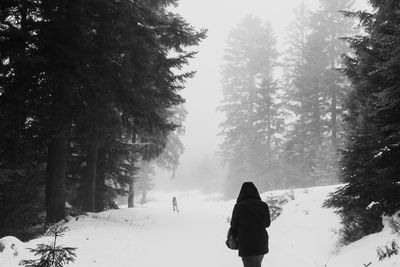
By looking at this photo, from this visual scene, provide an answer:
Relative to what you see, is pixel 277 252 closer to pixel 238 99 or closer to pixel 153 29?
pixel 153 29

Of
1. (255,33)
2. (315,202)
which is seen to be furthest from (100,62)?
(255,33)

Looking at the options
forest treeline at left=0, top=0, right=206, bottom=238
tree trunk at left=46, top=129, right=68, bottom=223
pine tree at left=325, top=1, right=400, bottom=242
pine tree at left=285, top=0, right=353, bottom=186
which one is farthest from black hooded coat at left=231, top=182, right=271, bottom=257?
pine tree at left=285, top=0, right=353, bottom=186

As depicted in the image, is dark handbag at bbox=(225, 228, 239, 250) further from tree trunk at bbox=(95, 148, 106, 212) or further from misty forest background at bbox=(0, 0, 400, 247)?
tree trunk at bbox=(95, 148, 106, 212)

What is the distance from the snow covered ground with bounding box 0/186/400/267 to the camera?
9.30 meters

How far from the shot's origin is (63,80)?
41.9 ft

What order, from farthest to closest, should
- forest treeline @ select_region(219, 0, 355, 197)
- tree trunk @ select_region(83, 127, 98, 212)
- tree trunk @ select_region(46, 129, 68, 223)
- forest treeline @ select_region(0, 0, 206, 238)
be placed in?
forest treeline @ select_region(219, 0, 355, 197), tree trunk @ select_region(83, 127, 98, 212), tree trunk @ select_region(46, 129, 68, 223), forest treeline @ select_region(0, 0, 206, 238)

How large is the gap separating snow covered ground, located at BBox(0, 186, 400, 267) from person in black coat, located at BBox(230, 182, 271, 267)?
2852 millimetres

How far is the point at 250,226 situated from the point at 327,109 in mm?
29262

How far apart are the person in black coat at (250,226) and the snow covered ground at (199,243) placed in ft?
9.36

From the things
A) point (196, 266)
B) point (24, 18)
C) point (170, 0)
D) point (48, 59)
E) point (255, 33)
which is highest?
point (255, 33)

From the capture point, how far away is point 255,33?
1998 inches

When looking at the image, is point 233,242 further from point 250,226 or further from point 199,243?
point 199,243

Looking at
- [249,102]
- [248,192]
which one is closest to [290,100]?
[249,102]

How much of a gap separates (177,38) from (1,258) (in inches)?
439
